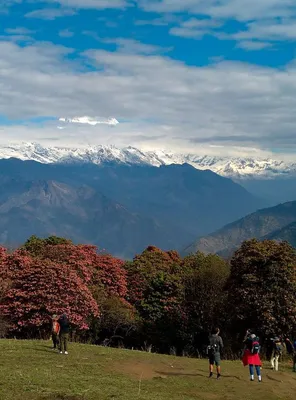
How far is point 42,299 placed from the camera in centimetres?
4256

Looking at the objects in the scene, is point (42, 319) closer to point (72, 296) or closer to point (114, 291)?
point (72, 296)

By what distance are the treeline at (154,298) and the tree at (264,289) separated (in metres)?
0.07

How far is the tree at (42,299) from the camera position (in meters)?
42.0

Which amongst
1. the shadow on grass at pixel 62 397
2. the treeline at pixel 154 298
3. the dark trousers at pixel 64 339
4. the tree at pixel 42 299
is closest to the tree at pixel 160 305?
the treeline at pixel 154 298

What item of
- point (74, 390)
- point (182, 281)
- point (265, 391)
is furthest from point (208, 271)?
point (74, 390)

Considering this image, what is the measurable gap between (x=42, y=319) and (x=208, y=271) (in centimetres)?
1771

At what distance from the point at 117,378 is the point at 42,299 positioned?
915 inches

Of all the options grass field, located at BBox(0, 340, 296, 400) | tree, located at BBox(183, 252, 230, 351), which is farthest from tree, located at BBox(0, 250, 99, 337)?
grass field, located at BBox(0, 340, 296, 400)

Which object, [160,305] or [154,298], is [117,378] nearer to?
[160,305]

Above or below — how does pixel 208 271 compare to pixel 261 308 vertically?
above

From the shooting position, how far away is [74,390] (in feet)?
58.4

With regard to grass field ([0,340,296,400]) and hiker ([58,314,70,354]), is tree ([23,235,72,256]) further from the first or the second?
hiker ([58,314,70,354])

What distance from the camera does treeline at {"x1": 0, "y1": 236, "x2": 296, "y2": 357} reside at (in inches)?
1464

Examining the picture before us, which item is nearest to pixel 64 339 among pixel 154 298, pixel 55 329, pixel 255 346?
pixel 55 329
